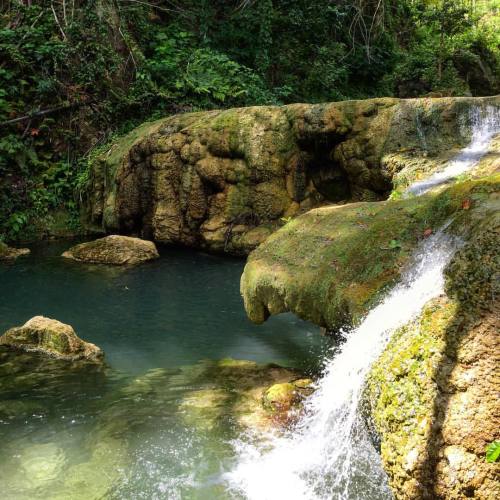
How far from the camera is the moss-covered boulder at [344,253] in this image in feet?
14.5

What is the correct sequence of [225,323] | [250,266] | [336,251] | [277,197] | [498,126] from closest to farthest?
[336,251] → [250,266] → [225,323] → [498,126] → [277,197]

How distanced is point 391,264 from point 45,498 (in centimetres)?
337

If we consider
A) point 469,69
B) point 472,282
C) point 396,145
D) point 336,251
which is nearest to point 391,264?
point 336,251

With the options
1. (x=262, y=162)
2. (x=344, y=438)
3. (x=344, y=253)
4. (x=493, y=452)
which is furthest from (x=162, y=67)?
(x=493, y=452)

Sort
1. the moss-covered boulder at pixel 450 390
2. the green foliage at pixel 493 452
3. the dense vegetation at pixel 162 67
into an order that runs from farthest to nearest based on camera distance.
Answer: the dense vegetation at pixel 162 67
the moss-covered boulder at pixel 450 390
the green foliage at pixel 493 452

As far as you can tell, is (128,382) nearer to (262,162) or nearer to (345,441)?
(345,441)

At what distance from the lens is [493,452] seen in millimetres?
2520

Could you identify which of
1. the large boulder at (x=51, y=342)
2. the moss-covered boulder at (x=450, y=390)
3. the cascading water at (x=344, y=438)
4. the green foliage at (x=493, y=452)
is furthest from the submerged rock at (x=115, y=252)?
the green foliage at (x=493, y=452)

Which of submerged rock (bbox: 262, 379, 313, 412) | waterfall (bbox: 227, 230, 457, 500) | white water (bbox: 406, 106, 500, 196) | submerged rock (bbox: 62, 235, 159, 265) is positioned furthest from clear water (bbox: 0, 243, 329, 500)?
white water (bbox: 406, 106, 500, 196)

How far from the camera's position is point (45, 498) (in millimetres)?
4020

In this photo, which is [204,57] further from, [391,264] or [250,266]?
[391,264]

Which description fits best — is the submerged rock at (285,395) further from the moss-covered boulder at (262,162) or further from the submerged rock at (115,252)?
the submerged rock at (115,252)

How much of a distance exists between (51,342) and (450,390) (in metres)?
5.40

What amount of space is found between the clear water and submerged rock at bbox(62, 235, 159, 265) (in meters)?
0.88
